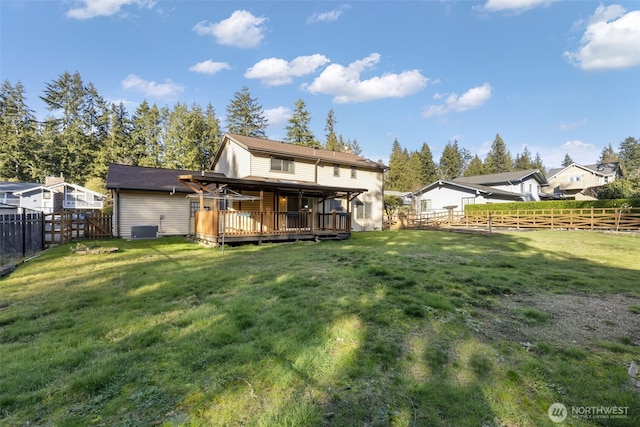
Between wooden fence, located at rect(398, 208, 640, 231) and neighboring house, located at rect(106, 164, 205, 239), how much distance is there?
1661 centimetres

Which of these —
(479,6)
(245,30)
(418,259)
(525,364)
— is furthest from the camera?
(245,30)

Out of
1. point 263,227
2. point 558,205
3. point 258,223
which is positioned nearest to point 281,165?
point 258,223

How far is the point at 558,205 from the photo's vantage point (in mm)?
23953

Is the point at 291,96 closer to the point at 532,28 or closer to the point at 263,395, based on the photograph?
the point at 532,28

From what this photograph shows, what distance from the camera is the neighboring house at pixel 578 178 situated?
138 ft

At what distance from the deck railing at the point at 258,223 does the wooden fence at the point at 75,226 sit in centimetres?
509

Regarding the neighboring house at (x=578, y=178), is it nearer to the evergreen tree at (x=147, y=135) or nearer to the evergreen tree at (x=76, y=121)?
the evergreen tree at (x=147, y=135)

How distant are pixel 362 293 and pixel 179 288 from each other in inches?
137

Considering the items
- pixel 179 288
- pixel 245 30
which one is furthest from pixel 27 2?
pixel 179 288

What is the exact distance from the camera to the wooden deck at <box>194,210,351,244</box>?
12.2 m

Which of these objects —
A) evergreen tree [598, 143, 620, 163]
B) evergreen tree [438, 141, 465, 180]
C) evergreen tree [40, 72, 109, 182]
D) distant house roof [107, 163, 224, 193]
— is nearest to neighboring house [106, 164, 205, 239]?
distant house roof [107, 163, 224, 193]

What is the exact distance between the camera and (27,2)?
41.0 ft

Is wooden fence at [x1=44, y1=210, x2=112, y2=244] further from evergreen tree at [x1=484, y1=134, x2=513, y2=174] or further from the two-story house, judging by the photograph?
evergreen tree at [x1=484, y1=134, x2=513, y2=174]

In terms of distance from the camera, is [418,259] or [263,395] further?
[418,259]
